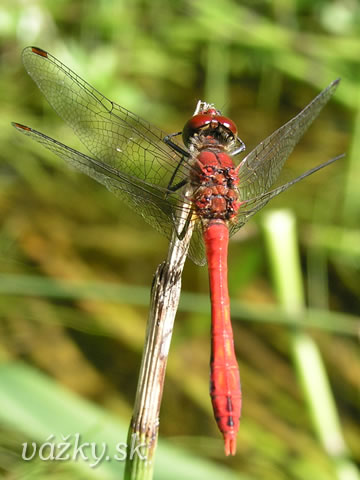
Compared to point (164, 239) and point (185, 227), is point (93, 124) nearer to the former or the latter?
point (185, 227)

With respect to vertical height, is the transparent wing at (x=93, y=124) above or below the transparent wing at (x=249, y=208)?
above

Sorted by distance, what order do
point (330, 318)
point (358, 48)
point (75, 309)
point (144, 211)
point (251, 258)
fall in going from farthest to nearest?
1. point (358, 48)
2. point (75, 309)
3. point (251, 258)
4. point (330, 318)
5. point (144, 211)

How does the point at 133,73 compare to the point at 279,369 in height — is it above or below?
above

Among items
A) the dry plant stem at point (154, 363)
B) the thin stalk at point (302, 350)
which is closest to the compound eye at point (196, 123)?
the thin stalk at point (302, 350)

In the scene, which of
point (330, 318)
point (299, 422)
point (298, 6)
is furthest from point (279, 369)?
point (298, 6)

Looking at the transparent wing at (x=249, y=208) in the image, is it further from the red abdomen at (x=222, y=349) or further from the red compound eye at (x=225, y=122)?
the red compound eye at (x=225, y=122)

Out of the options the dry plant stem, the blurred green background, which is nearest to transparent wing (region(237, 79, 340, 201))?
the dry plant stem

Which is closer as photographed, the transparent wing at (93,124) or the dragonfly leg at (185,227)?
the dragonfly leg at (185,227)

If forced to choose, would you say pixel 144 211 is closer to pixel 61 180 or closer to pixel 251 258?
pixel 251 258

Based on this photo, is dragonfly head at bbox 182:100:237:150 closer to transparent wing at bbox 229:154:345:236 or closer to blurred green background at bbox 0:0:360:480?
transparent wing at bbox 229:154:345:236
